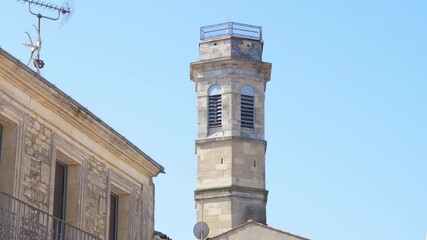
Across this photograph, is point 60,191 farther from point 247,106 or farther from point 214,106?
point 247,106

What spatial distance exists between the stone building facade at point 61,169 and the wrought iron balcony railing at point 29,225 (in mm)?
12

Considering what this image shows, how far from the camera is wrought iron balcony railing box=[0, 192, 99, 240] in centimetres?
1145

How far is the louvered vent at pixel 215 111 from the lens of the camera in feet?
134

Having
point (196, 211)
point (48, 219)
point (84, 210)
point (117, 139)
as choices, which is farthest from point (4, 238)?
point (196, 211)

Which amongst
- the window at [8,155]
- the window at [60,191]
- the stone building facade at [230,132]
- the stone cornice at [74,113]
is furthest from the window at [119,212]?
the stone building facade at [230,132]

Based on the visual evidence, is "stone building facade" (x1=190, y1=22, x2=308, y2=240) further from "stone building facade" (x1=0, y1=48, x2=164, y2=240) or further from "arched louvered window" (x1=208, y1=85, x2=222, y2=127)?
"stone building facade" (x1=0, y1=48, x2=164, y2=240)

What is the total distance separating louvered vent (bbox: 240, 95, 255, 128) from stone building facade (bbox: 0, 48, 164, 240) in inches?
969

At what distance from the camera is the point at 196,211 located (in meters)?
40.1

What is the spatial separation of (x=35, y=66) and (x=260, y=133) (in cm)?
2710

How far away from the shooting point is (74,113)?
13641 mm

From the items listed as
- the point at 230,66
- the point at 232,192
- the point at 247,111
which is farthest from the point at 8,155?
the point at 247,111

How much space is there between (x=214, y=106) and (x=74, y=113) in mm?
27689

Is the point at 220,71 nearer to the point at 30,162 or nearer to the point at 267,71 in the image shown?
the point at 267,71

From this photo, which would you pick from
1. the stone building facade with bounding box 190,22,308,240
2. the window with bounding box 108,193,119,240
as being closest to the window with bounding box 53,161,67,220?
the window with bounding box 108,193,119,240
